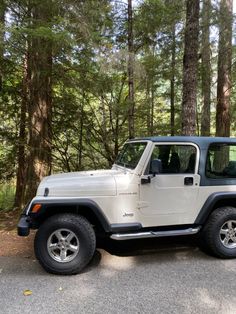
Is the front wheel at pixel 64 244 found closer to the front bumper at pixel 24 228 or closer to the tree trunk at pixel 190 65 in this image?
the front bumper at pixel 24 228

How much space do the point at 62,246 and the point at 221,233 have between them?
238 cm

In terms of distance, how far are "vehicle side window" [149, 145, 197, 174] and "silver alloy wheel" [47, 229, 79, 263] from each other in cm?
158

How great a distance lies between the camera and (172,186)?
4594mm

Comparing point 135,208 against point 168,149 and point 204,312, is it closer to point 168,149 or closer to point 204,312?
point 168,149

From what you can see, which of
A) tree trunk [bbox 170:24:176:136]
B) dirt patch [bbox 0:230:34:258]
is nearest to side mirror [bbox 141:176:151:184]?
dirt patch [bbox 0:230:34:258]

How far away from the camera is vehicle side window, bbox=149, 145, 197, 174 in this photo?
15.3ft

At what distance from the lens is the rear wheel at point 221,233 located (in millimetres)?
4711

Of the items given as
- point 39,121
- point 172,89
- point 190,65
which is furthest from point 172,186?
point 172,89

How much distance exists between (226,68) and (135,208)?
24.7 feet

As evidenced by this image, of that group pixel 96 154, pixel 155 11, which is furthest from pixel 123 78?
pixel 96 154

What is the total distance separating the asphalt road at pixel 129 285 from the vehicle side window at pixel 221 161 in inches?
49.9

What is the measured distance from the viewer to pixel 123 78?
8852mm

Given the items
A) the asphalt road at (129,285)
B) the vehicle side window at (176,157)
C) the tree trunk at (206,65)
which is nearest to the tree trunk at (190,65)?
the tree trunk at (206,65)

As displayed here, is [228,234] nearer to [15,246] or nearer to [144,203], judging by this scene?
[144,203]
